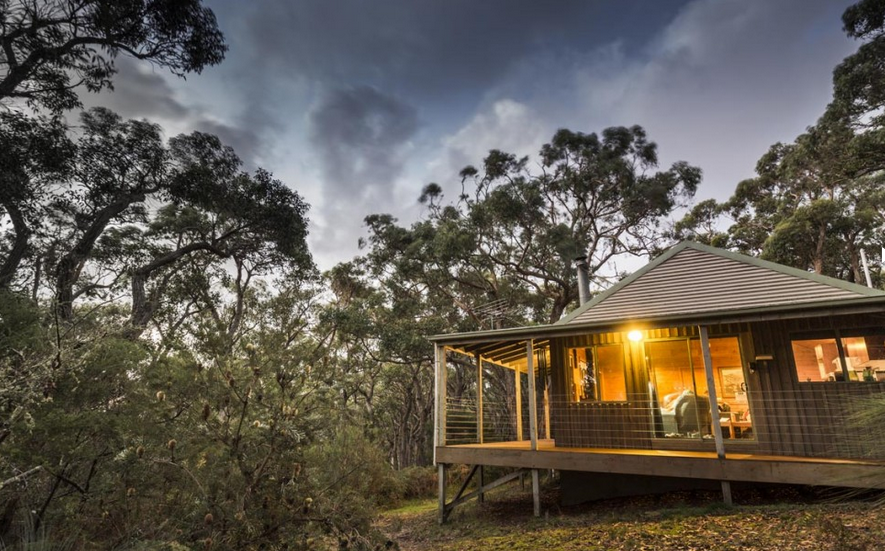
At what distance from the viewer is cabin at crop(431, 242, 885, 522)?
23.0 ft

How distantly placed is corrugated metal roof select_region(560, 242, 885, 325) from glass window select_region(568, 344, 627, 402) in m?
0.74

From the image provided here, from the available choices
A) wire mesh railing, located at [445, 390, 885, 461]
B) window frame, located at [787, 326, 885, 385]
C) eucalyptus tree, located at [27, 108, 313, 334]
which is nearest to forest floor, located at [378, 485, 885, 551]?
wire mesh railing, located at [445, 390, 885, 461]

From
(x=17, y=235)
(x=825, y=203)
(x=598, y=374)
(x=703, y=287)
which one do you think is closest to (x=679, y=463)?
(x=598, y=374)

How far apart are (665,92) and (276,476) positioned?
16398mm

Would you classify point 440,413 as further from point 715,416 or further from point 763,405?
point 763,405

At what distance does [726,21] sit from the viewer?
501 inches

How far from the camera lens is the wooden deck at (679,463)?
613 centimetres

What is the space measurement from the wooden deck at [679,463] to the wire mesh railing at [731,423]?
1.45 ft

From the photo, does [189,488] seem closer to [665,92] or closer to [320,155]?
[320,155]

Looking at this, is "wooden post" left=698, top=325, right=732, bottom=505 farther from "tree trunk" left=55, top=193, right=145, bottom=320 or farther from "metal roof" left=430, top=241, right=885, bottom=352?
"tree trunk" left=55, top=193, right=145, bottom=320

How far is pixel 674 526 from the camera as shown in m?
5.94

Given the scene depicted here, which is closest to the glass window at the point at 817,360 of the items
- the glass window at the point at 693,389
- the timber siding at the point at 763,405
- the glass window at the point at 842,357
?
the glass window at the point at 842,357

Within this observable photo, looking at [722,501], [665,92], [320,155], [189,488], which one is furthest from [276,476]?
[665,92]

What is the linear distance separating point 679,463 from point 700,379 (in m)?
2.41
